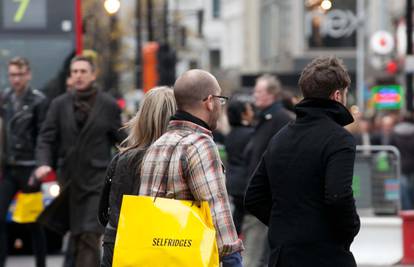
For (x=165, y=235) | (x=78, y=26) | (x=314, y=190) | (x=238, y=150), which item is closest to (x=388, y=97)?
(x=78, y=26)

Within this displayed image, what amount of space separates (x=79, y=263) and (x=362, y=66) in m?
52.3

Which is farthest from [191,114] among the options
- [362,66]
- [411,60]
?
[362,66]

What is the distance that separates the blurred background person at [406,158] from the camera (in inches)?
806

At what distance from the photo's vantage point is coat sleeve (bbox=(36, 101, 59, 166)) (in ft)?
33.0

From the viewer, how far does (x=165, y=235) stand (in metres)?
5.77

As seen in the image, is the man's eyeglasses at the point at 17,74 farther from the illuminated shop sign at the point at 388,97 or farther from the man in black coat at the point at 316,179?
the illuminated shop sign at the point at 388,97

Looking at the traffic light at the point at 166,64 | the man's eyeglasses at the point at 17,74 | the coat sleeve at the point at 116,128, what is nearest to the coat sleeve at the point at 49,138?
the coat sleeve at the point at 116,128

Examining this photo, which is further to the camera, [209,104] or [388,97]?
[388,97]

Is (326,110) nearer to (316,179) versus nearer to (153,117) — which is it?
(316,179)

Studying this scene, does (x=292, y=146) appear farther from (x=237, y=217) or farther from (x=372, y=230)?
(x=372, y=230)

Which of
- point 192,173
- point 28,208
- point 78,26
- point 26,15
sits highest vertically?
point 26,15

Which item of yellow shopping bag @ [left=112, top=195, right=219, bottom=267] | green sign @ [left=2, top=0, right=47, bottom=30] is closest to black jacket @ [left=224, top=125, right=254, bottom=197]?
green sign @ [left=2, top=0, right=47, bottom=30]

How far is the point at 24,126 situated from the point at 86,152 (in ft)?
6.32

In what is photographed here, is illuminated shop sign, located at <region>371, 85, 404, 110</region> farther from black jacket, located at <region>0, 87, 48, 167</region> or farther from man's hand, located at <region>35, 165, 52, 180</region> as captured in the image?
man's hand, located at <region>35, 165, 52, 180</region>
